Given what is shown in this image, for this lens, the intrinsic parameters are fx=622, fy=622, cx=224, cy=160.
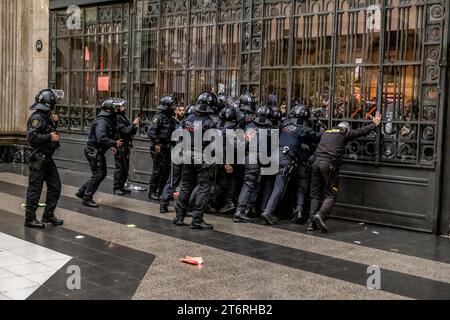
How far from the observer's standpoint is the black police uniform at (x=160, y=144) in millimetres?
11695

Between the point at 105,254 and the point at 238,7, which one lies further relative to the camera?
the point at 238,7

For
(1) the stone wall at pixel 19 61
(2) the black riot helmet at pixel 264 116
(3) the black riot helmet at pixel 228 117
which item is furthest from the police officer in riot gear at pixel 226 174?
(1) the stone wall at pixel 19 61

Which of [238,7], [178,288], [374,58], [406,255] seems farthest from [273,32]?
[178,288]

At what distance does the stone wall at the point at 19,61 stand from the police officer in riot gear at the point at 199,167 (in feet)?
30.8

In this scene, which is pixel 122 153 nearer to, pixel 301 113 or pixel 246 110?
pixel 246 110

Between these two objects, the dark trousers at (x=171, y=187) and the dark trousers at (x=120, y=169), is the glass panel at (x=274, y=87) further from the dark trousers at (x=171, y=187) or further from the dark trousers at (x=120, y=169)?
the dark trousers at (x=120, y=169)

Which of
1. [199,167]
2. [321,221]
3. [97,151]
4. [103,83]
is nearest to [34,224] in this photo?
[97,151]

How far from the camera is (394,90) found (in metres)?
10.0

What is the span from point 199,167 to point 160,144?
265cm

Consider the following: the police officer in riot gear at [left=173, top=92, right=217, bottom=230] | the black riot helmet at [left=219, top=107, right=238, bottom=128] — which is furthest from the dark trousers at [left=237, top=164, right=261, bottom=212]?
the police officer in riot gear at [left=173, top=92, right=217, bottom=230]

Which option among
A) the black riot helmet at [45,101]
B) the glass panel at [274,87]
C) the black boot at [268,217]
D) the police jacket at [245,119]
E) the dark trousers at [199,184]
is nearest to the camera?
the black riot helmet at [45,101]

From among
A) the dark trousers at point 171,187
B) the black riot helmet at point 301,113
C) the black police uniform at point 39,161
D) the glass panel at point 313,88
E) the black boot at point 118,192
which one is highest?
the glass panel at point 313,88
